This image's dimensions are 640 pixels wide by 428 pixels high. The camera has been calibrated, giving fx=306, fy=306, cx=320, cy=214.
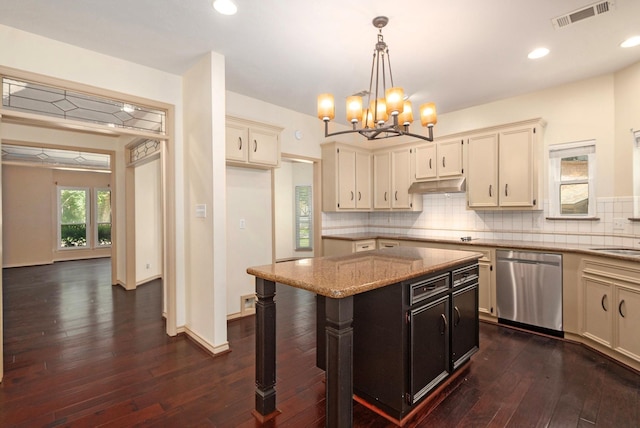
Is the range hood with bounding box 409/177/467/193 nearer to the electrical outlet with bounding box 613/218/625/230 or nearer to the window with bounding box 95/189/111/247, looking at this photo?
the electrical outlet with bounding box 613/218/625/230

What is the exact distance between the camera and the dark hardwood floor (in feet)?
6.47

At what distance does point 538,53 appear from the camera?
9.54 feet

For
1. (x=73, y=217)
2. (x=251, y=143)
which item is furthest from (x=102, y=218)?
(x=251, y=143)

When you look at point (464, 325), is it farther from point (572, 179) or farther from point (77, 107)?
point (77, 107)

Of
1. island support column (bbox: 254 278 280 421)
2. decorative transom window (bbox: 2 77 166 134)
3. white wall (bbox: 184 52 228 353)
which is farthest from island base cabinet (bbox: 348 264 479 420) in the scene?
decorative transom window (bbox: 2 77 166 134)

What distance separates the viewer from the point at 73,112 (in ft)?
9.45

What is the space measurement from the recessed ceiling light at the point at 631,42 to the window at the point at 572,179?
100 centimetres

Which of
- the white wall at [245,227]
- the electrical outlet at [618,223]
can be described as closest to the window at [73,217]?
the white wall at [245,227]

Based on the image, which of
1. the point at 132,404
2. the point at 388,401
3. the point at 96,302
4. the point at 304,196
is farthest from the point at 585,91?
the point at 96,302

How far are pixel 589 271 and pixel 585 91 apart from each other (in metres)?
2.05

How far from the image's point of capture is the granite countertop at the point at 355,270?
1555 millimetres

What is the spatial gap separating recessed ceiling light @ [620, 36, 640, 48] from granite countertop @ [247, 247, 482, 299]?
2344 millimetres

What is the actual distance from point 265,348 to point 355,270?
0.77 m

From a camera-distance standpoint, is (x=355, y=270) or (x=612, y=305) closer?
(x=355, y=270)
